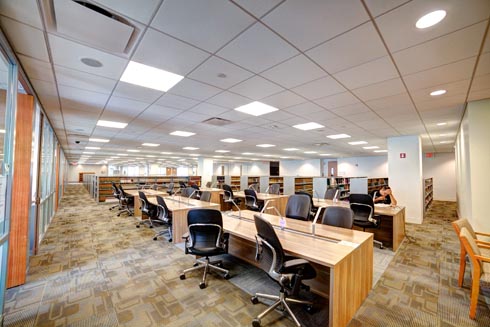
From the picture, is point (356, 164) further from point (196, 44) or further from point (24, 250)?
point (24, 250)

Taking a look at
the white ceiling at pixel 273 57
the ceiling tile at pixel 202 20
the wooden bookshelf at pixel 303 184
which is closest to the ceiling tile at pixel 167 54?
the white ceiling at pixel 273 57

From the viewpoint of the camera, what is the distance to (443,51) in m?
2.04

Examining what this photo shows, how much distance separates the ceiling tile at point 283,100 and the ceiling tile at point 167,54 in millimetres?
1394

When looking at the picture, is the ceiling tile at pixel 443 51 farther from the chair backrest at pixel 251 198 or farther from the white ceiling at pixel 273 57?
the chair backrest at pixel 251 198

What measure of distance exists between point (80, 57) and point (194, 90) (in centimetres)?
132

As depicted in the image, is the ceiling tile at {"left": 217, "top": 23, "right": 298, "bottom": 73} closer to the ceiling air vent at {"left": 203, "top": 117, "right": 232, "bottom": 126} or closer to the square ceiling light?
the square ceiling light

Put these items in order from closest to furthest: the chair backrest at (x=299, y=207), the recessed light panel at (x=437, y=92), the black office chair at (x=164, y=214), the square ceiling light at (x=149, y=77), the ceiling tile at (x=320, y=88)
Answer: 1. the square ceiling light at (x=149, y=77)
2. the ceiling tile at (x=320, y=88)
3. the recessed light panel at (x=437, y=92)
4. the chair backrest at (x=299, y=207)
5. the black office chair at (x=164, y=214)

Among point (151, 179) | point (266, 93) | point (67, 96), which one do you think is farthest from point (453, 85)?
point (151, 179)

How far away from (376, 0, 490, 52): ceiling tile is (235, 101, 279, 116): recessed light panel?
2.08m

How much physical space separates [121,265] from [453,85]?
544 cm

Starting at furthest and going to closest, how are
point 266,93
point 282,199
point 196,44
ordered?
point 282,199, point 266,93, point 196,44

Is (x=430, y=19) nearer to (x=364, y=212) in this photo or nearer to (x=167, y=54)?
(x=167, y=54)

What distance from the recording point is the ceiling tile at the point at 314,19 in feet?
4.91

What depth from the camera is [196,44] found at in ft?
6.44
